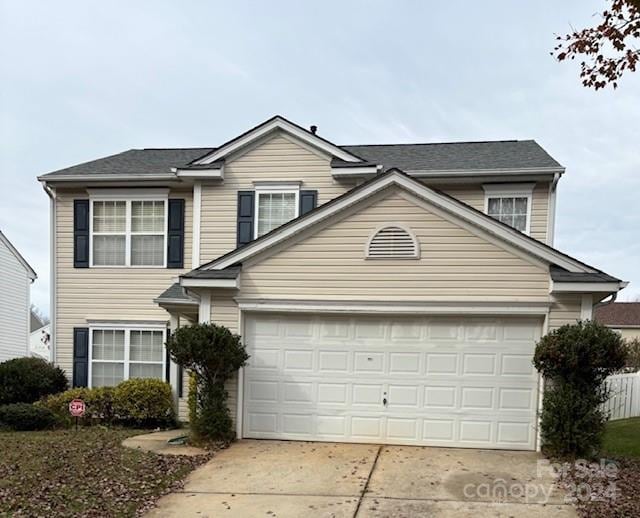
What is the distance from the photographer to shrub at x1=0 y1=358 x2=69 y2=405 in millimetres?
11609

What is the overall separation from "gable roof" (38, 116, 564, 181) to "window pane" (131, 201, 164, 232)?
719 mm

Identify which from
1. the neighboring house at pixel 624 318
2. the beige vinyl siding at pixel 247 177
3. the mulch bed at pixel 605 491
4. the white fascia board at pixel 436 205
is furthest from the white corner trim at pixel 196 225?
the neighboring house at pixel 624 318

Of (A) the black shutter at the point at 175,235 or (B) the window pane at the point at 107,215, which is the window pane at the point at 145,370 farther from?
(B) the window pane at the point at 107,215

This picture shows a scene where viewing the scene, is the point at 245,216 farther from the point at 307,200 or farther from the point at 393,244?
the point at 393,244

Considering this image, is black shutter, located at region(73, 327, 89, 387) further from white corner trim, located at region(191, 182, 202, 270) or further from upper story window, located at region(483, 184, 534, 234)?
upper story window, located at region(483, 184, 534, 234)

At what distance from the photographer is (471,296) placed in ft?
26.9

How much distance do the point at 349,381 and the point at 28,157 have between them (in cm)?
1771

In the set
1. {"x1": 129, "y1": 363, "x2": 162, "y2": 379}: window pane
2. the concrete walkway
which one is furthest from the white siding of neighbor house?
the concrete walkway

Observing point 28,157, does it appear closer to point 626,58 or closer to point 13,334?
point 13,334

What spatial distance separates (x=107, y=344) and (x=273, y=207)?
5.54 metres

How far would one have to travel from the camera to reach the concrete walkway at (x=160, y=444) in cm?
792

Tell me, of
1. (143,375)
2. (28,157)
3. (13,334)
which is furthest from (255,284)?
(13,334)

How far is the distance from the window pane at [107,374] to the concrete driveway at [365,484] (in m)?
5.12

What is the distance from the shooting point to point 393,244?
8.42m
